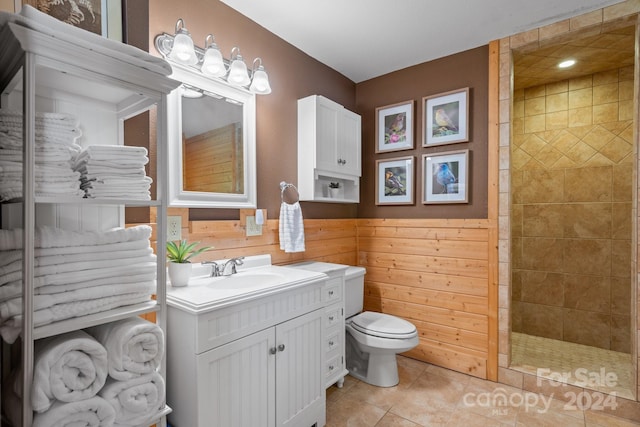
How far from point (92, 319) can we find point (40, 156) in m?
0.46

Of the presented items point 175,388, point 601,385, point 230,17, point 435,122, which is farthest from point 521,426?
point 230,17

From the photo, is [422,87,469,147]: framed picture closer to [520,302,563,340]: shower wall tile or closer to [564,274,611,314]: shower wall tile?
[564,274,611,314]: shower wall tile

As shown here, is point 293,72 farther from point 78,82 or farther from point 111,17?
point 78,82

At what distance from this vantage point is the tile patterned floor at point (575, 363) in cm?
214

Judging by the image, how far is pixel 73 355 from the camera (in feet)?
2.75

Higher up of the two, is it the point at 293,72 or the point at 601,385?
the point at 293,72

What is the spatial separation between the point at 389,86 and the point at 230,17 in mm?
1486

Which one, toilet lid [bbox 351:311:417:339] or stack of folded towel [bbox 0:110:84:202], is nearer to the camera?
stack of folded towel [bbox 0:110:84:202]

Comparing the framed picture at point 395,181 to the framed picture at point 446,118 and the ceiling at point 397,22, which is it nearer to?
the framed picture at point 446,118

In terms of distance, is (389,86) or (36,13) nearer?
(36,13)

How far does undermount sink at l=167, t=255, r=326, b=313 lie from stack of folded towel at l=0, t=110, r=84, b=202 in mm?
596

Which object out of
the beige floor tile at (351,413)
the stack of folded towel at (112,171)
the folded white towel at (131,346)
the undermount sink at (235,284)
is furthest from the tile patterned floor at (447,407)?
the stack of folded towel at (112,171)

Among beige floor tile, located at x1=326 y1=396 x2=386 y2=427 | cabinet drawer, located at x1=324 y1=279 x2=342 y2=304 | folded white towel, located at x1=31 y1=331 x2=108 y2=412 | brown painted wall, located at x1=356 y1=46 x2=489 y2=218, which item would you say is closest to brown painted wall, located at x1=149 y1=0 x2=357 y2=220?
brown painted wall, located at x1=356 y1=46 x2=489 y2=218

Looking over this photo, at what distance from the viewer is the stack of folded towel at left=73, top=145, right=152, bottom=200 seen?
37.5 inches
